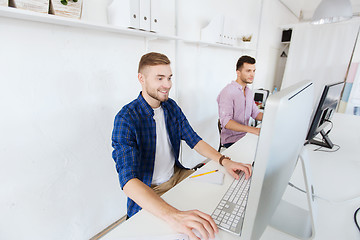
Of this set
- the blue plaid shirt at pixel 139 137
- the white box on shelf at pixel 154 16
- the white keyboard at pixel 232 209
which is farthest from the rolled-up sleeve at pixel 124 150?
the white box on shelf at pixel 154 16

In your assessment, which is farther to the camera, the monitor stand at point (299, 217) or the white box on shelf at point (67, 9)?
the white box on shelf at point (67, 9)

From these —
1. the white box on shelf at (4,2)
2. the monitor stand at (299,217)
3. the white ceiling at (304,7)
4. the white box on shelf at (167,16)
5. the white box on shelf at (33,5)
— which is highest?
the white ceiling at (304,7)

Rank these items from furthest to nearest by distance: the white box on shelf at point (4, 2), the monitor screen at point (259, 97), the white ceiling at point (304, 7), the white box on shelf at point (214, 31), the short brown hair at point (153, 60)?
the white ceiling at point (304, 7) → the monitor screen at point (259, 97) → the white box on shelf at point (214, 31) → the short brown hair at point (153, 60) → the white box on shelf at point (4, 2)

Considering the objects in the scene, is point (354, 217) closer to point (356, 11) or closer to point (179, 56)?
point (179, 56)

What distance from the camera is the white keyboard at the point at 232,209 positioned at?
70 cm

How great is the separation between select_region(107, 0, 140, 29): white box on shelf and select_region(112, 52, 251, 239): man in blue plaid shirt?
0.95ft

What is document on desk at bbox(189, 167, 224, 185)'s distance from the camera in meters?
0.98

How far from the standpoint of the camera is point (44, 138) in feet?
3.86

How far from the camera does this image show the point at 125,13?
4.05 feet

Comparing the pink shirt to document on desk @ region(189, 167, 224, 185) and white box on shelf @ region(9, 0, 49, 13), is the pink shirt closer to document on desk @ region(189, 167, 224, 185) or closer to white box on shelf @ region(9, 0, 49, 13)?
document on desk @ region(189, 167, 224, 185)

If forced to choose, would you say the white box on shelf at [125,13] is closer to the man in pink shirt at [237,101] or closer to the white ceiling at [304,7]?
the man in pink shirt at [237,101]

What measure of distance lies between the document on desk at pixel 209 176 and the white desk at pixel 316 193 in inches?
→ 1.1

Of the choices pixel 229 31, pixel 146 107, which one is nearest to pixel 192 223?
pixel 146 107

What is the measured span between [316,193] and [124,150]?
1.02 m
